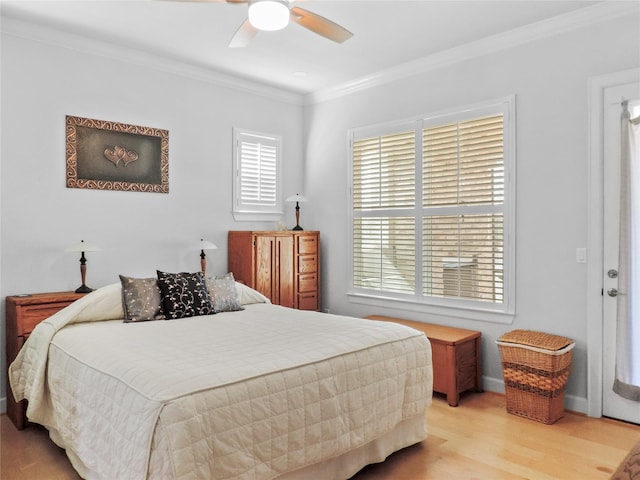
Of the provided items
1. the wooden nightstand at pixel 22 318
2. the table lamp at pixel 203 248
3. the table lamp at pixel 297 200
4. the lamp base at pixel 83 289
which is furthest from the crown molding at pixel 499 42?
the wooden nightstand at pixel 22 318

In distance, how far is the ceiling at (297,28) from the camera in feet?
10.7

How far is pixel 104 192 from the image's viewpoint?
12.9 ft

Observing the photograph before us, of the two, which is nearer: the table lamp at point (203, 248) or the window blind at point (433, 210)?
the window blind at point (433, 210)

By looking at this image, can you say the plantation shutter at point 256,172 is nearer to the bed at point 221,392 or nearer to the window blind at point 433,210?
the window blind at point 433,210

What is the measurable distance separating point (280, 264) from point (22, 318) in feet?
7.41

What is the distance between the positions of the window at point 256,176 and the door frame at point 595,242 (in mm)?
3013

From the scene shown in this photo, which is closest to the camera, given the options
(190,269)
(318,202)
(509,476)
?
(509,476)

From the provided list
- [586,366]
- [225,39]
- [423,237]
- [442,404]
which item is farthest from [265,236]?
[586,366]

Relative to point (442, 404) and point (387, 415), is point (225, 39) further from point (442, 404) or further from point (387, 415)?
point (442, 404)

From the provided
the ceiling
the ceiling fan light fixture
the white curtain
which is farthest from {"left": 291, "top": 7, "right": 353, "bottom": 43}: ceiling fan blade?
the white curtain

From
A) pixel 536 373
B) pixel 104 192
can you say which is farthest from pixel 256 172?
pixel 536 373

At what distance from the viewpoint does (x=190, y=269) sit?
14.8 feet

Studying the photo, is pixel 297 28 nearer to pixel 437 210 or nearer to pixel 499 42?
pixel 499 42

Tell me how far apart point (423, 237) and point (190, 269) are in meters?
2.18
